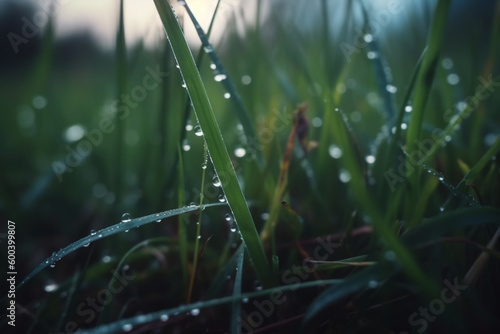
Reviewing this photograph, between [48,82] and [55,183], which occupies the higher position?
[48,82]

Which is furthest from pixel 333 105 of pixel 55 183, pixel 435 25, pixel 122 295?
pixel 55 183

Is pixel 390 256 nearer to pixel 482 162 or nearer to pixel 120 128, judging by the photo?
pixel 482 162

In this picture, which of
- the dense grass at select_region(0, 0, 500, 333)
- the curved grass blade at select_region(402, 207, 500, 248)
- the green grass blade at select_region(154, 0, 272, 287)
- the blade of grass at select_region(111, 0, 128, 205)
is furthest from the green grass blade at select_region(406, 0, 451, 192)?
the blade of grass at select_region(111, 0, 128, 205)

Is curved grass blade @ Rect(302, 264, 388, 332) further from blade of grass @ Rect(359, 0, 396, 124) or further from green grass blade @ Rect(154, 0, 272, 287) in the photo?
blade of grass @ Rect(359, 0, 396, 124)

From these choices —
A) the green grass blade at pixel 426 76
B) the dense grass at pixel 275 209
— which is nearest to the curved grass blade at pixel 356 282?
the dense grass at pixel 275 209

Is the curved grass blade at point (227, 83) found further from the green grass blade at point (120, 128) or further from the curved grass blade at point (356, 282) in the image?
the curved grass blade at point (356, 282)

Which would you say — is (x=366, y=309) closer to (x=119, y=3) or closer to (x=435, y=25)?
(x=435, y=25)
